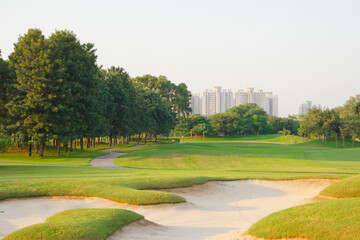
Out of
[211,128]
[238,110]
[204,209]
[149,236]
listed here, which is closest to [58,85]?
[204,209]

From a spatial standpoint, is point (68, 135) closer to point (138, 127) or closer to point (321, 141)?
point (138, 127)

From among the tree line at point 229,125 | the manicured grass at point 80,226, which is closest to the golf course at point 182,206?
the manicured grass at point 80,226

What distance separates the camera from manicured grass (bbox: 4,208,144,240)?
24.9 ft

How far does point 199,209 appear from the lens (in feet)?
42.3

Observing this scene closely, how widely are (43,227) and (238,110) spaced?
169m

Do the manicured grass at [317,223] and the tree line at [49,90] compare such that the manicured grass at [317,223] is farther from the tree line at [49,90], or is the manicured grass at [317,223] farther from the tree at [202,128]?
the tree at [202,128]

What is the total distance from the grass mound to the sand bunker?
176 centimetres

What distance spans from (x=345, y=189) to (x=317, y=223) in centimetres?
635

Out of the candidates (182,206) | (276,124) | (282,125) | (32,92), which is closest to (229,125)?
(276,124)

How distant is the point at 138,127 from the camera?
7400 centimetres

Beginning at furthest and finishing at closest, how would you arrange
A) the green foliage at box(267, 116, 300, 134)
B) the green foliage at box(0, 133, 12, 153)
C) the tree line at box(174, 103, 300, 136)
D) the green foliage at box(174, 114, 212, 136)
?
the green foliage at box(267, 116, 300, 134) → the tree line at box(174, 103, 300, 136) → the green foliage at box(174, 114, 212, 136) → the green foliage at box(0, 133, 12, 153)

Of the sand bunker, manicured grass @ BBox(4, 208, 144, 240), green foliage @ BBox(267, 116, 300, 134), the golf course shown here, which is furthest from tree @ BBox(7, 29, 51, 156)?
green foliage @ BBox(267, 116, 300, 134)

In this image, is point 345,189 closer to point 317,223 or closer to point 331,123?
point 317,223

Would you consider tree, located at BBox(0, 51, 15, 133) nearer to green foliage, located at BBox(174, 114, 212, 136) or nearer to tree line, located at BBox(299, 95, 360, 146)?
tree line, located at BBox(299, 95, 360, 146)
